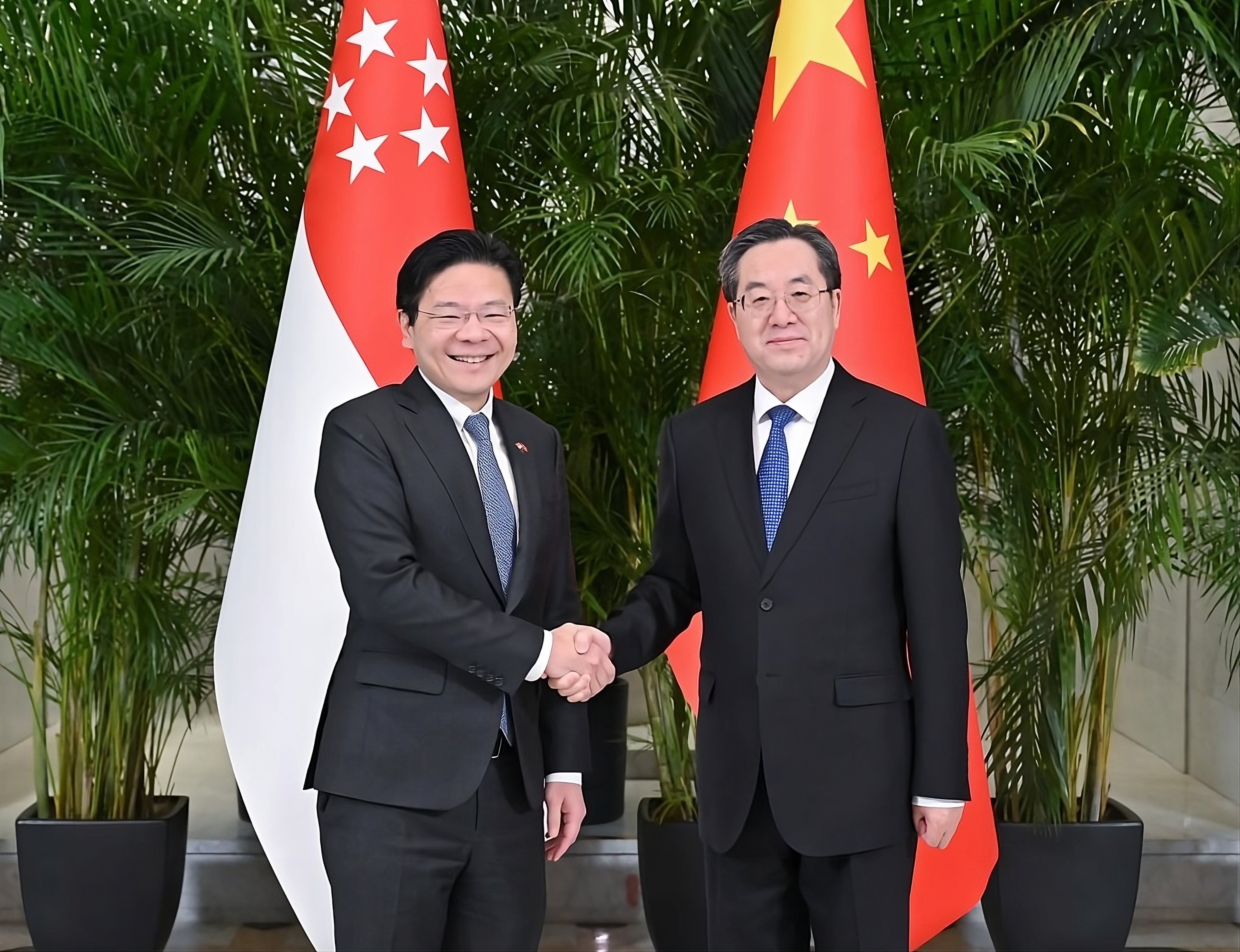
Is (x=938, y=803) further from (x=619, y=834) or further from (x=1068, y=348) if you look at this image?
(x=619, y=834)

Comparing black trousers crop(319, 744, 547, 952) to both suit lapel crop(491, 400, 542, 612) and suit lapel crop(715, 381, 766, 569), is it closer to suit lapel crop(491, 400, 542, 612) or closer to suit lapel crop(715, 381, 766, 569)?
suit lapel crop(491, 400, 542, 612)

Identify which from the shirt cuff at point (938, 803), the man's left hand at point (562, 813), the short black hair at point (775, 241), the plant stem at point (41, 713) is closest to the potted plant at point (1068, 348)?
the short black hair at point (775, 241)

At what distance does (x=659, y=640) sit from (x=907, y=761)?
44 centimetres

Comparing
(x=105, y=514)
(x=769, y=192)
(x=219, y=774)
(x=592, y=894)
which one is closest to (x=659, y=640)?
(x=769, y=192)

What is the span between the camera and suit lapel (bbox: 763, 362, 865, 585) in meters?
1.90

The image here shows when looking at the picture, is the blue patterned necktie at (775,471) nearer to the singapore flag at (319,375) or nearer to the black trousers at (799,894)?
the black trousers at (799,894)

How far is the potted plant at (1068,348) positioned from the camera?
120 inches

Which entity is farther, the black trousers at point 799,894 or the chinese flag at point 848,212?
the chinese flag at point 848,212

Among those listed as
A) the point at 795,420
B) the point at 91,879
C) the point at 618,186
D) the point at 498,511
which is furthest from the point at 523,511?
the point at 91,879

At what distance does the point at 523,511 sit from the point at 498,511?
38mm

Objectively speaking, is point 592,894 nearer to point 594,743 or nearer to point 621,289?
point 594,743

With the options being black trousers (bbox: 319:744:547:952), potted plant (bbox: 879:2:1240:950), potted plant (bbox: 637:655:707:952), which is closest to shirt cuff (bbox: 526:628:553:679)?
black trousers (bbox: 319:744:547:952)

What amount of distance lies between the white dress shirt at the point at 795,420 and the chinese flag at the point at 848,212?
0.87 metres

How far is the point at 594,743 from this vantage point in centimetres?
464
